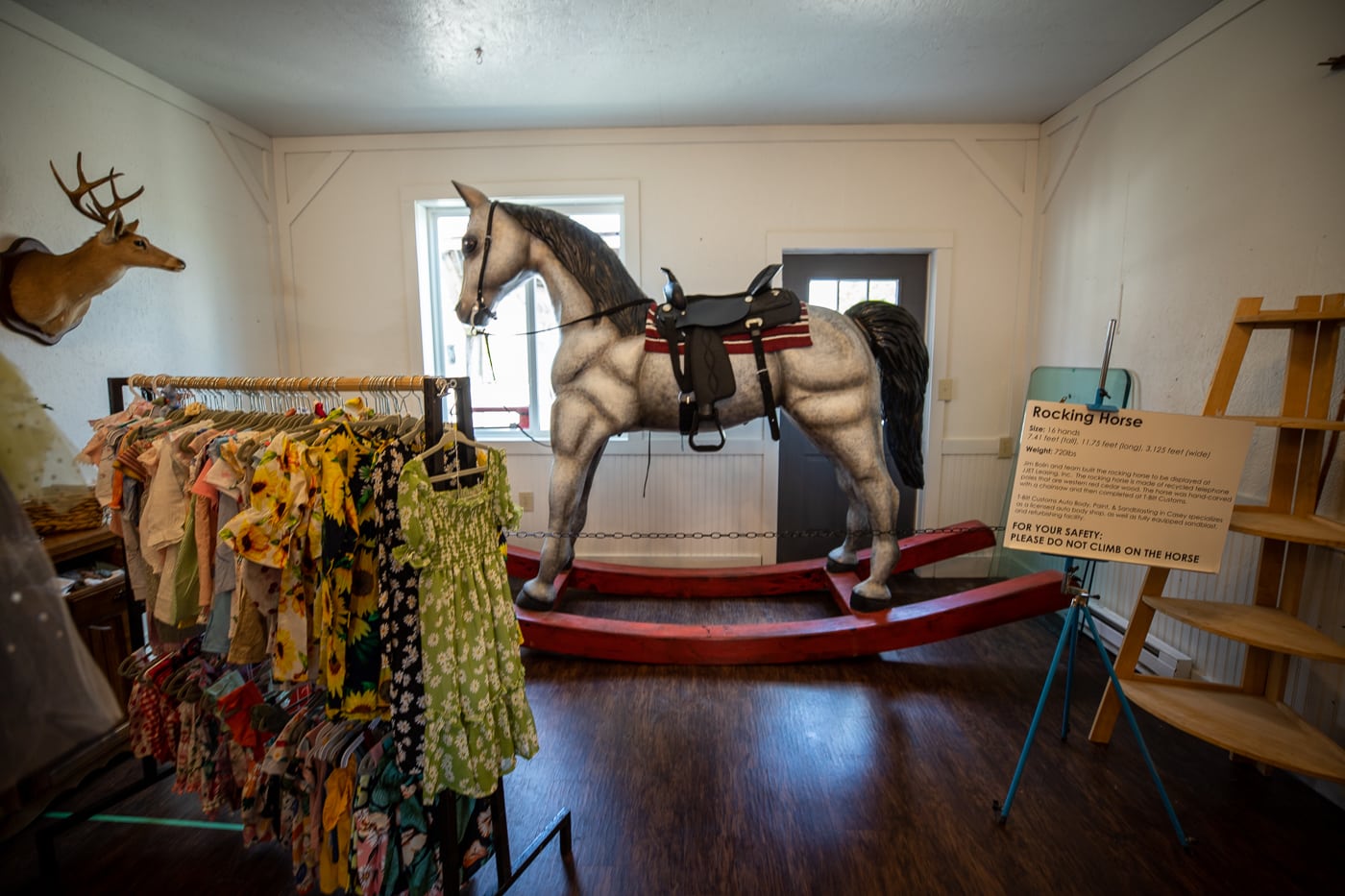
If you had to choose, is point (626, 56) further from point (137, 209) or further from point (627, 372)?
point (137, 209)

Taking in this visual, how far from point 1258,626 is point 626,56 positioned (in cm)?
303

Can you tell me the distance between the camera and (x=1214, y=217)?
2066 millimetres

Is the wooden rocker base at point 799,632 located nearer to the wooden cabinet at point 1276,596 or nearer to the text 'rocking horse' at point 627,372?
the text 'rocking horse' at point 627,372

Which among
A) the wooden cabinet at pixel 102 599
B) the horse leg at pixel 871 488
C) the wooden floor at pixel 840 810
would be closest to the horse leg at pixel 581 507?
the wooden floor at pixel 840 810

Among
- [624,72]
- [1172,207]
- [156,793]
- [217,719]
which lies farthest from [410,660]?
[1172,207]

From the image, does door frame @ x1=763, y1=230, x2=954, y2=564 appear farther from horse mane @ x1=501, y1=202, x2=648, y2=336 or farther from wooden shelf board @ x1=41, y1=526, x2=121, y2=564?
wooden shelf board @ x1=41, y1=526, x2=121, y2=564

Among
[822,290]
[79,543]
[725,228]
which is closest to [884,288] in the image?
[822,290]

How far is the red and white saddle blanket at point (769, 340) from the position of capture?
7.63 ft

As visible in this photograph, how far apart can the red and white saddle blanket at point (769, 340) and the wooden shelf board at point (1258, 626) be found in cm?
150

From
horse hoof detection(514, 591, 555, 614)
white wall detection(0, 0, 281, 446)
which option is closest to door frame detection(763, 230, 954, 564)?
horse hoof detection(514, 591, 555, 614)

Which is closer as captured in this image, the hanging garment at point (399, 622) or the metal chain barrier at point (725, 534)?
the hanging garment at point (399, 622)

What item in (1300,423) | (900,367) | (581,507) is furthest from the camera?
(581,507)

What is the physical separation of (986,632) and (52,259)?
4.22 m

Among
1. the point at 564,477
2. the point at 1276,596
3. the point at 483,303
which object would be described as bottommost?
the point at 1276,596
